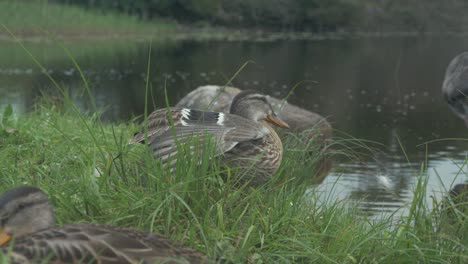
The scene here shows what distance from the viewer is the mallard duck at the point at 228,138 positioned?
402 centimetres

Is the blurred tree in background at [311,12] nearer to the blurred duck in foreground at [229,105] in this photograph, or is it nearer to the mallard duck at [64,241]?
the blurred duck in foreground at [229,105]

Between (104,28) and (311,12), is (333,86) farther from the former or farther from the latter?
(311,12)

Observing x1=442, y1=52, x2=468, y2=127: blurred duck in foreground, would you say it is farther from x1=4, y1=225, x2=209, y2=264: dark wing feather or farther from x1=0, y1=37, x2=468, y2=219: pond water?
x1=4, y1=225, x2=209, y2=264: dark wing feather

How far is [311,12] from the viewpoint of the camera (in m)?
46.7

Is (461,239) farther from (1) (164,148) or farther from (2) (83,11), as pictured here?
(2) (83,11)

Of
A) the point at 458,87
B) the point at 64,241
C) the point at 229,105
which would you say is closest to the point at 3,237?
the point at 64,241

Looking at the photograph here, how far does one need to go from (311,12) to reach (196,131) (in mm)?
43543

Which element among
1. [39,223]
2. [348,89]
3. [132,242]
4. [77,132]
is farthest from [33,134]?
[348,89]

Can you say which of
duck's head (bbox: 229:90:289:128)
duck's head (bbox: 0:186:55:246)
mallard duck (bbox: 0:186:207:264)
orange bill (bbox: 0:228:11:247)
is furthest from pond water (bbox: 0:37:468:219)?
orange bill (bbox: 0:228:11:247)

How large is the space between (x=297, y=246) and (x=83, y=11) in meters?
30.1

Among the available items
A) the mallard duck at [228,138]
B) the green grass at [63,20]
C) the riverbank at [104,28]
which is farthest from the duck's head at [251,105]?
the green grass at [63,20]

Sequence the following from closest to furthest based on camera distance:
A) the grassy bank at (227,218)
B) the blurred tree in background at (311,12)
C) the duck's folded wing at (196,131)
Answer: the grassy bank at (227,218), the duck's folded wing at (196,131), the blurred tree in background at (311,12)

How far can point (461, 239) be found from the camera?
11.8 ft

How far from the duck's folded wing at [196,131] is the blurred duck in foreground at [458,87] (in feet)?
9.75
